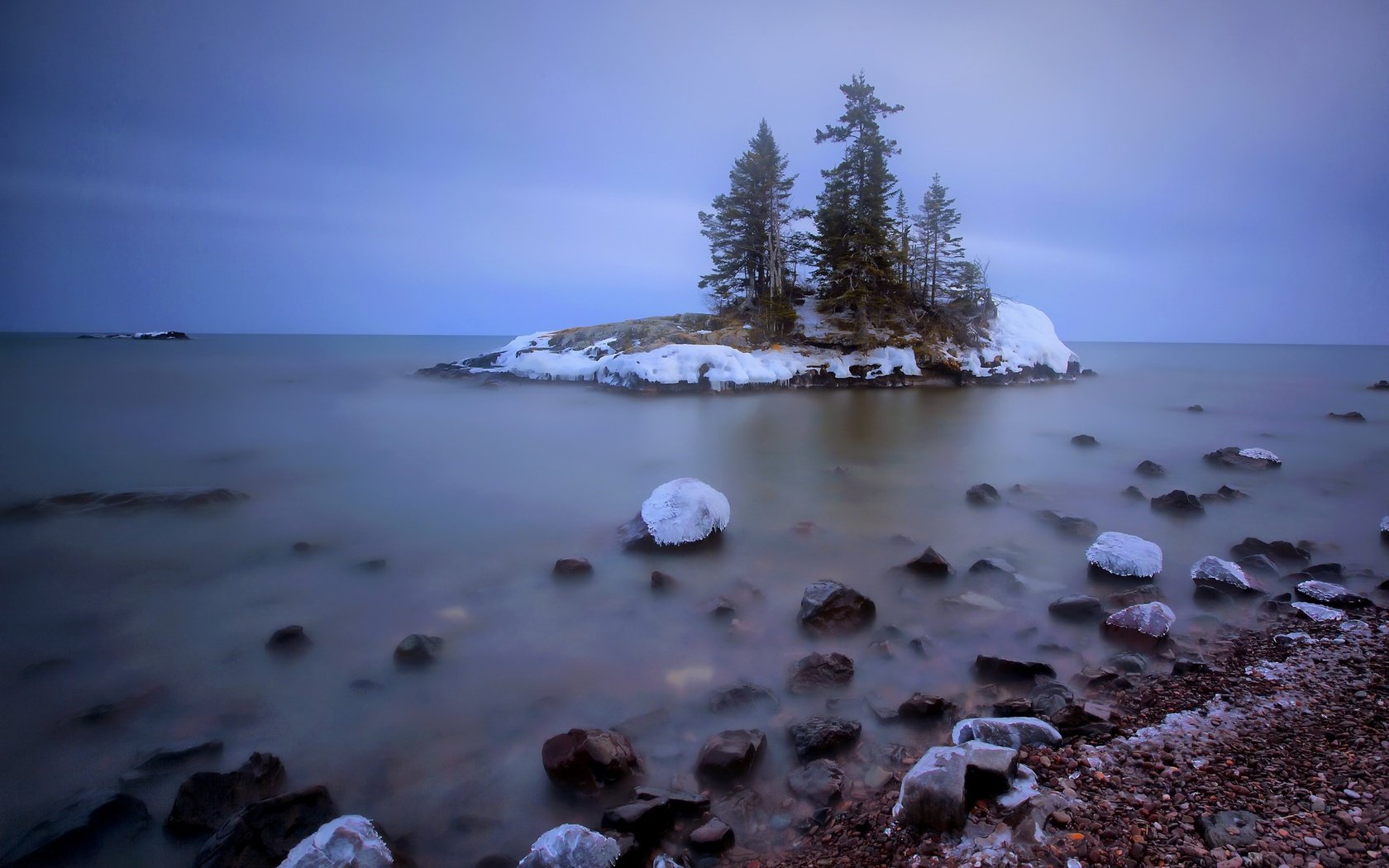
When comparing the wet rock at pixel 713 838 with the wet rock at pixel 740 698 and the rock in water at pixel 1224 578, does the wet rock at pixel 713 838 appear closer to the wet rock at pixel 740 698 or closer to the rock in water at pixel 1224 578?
the wet rock at pixel 740 698

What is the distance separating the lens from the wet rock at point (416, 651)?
4824 millimetres

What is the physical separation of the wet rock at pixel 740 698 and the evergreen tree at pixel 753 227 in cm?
2842

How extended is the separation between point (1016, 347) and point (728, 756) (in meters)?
36.2

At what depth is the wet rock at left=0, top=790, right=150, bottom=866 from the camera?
2926 mm

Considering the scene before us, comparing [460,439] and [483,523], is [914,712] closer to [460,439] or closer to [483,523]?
[483,523]

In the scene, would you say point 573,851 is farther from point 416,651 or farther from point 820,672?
point 416,651

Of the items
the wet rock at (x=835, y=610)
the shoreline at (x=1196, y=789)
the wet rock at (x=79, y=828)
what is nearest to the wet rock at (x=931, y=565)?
the wet rock at (x=835, y=610)

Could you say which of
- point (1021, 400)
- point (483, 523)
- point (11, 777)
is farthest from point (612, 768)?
point (1021, 400)

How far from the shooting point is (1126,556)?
6.13 metres

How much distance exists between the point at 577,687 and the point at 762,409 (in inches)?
682

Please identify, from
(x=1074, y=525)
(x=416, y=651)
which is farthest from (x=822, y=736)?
(x=1074, y=525)

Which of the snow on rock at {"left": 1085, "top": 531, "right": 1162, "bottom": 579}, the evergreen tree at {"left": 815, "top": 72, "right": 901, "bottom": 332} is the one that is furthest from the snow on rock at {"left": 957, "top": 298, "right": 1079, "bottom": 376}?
the snow on rock at {"left": 1085, "top": 531, "right": 1162, "bottom": 579}

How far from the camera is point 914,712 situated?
3900 millimetres

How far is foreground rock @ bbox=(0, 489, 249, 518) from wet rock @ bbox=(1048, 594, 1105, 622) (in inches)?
476
